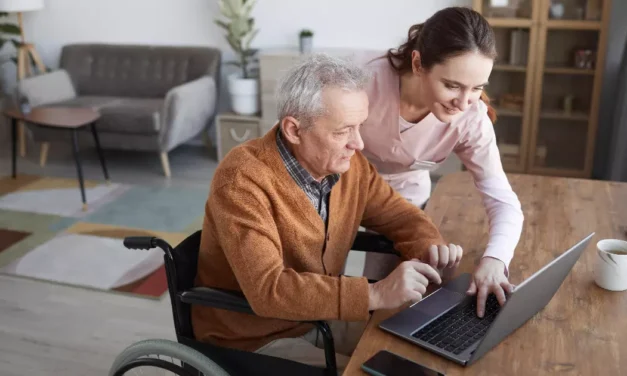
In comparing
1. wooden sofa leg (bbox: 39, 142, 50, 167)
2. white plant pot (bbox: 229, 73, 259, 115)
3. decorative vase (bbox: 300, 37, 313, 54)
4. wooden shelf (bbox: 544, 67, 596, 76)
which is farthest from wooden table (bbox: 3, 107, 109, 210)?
wooden shelf (bbox: 544, 67, 596, 76)

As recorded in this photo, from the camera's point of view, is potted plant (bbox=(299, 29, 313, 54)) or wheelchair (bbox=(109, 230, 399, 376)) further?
potted plant (bbox=(299, 29, 313, 54))

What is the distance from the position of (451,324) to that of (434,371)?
170mm

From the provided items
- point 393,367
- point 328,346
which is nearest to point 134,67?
point 328,346

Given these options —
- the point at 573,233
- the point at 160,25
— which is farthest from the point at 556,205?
the point at 160,25

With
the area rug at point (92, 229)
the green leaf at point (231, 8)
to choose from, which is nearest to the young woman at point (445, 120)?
the area rug at point (92, 229)

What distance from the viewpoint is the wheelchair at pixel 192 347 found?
1.37 m

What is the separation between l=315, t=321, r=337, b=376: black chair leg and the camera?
1.31 m

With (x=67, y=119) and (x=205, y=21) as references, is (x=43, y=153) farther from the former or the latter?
(x=205, y=21)

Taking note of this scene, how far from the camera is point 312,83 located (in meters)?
1.38

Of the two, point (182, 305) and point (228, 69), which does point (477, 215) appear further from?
point (228, 69)

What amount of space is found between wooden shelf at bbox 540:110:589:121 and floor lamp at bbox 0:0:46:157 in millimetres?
3785

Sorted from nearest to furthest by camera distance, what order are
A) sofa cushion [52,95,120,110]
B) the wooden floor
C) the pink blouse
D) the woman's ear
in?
the woman's ear, the pink blouse, the wooden floor, sofa cushion [52,95,120,110]

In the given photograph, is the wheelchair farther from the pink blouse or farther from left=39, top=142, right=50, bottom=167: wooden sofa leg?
left=39, top=142, right=50, bottom=167: wooden sofa leg

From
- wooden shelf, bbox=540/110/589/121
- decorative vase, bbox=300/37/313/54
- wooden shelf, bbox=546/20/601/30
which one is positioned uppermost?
wooden shelf, bbox=546/20/601/30
